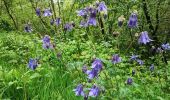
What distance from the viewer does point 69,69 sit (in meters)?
4.29

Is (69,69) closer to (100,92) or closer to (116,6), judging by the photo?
(100,92)

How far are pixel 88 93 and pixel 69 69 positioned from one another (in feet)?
3.85

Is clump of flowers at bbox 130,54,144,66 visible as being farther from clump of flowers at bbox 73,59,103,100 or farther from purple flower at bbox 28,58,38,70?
clump of flowers at bbox 73,59,103,100

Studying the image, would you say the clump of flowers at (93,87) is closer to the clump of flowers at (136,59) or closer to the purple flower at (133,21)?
the purple flower at (133,21)

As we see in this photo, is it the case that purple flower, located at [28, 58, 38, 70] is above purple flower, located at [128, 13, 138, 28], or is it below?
below

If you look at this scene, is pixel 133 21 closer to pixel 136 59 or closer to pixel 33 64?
pixel 33 64

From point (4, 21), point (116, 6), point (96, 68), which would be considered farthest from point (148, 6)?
point (4, 21)

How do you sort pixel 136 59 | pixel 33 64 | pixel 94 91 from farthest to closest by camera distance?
pixel 136 59 → pixel 33 64 → pixel 94 91

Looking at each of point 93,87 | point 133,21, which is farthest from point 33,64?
point 133,21

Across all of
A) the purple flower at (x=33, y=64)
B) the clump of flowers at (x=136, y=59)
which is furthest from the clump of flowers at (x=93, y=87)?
the clump of flowers at (x=136, y=59)

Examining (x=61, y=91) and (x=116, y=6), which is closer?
(x=61, y=91)

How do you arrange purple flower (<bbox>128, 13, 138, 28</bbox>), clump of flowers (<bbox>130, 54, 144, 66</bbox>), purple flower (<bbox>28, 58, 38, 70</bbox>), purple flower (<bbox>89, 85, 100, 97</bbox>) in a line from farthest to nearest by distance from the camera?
clump of flowers (<bbox>130, 54, 144, 66</bbox>) → purple flower (<bbox>28, 58, 38, 70</bbox>) → purple flower (<bbox>128, 13, 138, 28</bbox>) → purple flower (<bbox>89, 85, 100, 97</bbox>)

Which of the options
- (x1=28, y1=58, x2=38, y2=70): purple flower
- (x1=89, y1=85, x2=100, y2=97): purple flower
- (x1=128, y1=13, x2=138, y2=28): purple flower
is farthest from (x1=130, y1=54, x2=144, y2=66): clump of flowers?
(x1=89, y1=85, x2=100, y2=97): purple flower

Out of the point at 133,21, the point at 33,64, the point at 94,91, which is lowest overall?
the point at 94,91
